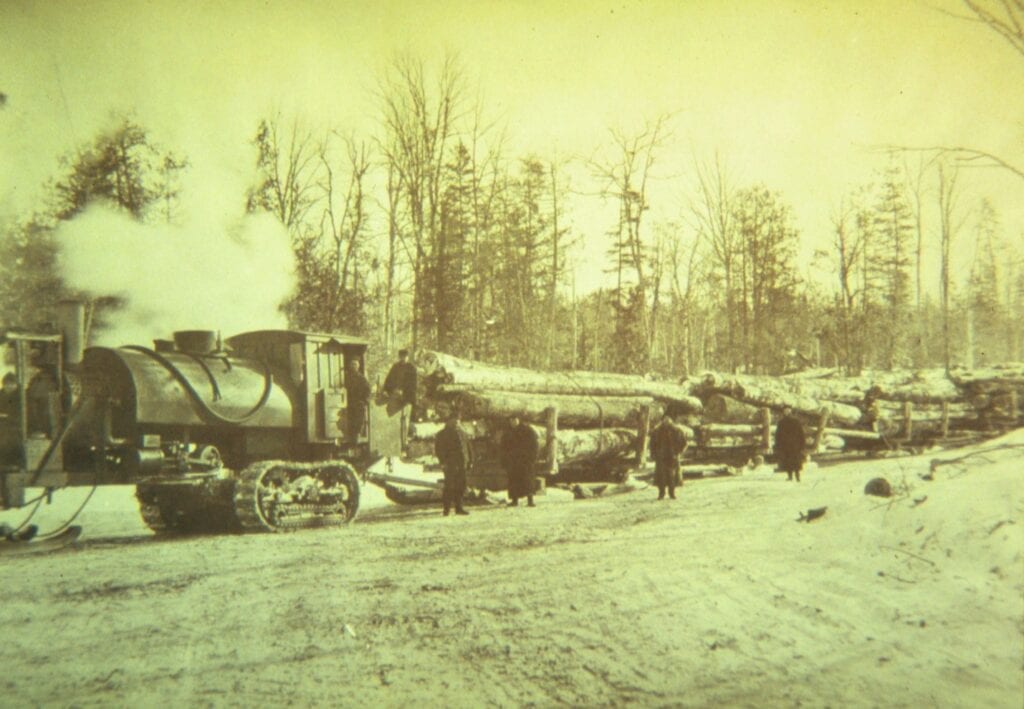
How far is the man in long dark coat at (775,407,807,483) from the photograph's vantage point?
597 inches

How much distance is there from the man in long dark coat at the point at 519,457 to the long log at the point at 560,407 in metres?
0.44

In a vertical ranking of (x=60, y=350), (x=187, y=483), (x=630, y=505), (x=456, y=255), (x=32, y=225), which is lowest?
(x=630, y=505)

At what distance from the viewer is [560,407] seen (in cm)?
1404

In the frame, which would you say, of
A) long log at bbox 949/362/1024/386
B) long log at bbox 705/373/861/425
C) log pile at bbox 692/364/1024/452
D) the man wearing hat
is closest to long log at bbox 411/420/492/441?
log pile at bbox 692/364/1024/452

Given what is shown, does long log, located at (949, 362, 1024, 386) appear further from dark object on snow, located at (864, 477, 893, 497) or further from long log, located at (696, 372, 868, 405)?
dark object on snow, located at (864, 477, 893, 497)

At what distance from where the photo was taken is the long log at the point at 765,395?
16.6 meters

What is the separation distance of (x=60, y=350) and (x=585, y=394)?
9.06 metres

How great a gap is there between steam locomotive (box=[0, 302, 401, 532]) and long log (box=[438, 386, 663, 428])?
1365mm

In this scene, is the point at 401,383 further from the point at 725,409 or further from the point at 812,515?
the point at 725,409

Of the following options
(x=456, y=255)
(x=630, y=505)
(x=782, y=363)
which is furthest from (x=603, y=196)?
(x=630, y=505)

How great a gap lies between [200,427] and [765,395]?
Result: 1165cm

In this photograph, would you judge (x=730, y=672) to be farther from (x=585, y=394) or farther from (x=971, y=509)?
(x=585, y=394)

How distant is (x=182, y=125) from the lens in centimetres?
957

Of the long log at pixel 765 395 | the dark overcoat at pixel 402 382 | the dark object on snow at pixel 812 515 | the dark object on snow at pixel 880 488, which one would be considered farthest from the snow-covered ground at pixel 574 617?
the long log at pixel 765 395
